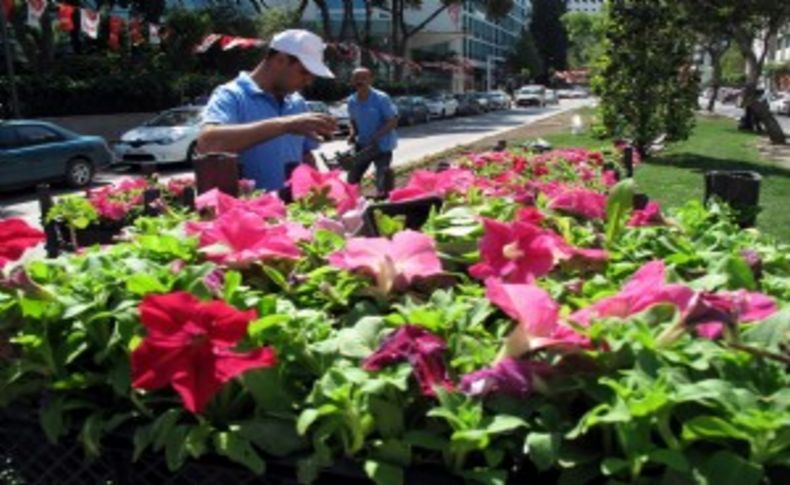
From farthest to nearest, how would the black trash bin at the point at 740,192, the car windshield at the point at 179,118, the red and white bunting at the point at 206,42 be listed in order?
the red and white bunting at the point at 206,42 < the car windshield at the point at 179,118 < the black trash bin at the point at 740,192

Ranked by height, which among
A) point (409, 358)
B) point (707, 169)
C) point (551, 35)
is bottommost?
point (707, 169)

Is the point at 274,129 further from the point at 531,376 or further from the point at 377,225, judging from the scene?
the point at 531,376

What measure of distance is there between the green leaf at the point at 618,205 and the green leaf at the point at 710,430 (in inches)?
29.5

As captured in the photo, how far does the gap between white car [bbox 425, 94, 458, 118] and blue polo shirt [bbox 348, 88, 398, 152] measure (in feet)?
101

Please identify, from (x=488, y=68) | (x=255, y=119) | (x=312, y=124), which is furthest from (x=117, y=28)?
(x=488, y=68)

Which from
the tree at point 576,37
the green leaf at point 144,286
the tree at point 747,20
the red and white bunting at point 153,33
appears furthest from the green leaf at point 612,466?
the tree at point 576,37

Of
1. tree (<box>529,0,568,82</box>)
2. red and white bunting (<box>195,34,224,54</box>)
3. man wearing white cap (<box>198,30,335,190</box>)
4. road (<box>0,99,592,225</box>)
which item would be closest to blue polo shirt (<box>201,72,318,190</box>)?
man wearing white cap (<box>198,30,335,190</box>)

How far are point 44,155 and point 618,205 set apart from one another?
14878 millimetres

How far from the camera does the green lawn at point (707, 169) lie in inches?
393

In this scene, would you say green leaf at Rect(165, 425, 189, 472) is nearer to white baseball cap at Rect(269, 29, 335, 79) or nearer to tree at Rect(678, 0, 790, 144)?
white baseball cap at Rect(269, 29, 335, 79)

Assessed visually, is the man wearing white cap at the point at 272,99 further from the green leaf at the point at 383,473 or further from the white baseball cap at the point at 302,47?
the green leaf at the point at 383,473

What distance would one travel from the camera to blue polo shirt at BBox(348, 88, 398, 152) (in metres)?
8.94

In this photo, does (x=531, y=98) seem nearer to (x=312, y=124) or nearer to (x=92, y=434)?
(x=312, y=124)

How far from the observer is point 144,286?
1215mm
